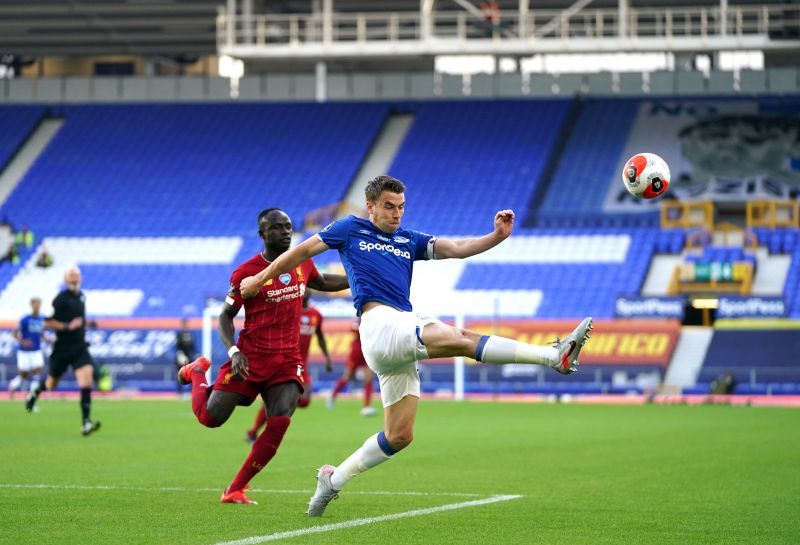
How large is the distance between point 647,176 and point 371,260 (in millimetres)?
2523

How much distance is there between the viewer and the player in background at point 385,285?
8.82m

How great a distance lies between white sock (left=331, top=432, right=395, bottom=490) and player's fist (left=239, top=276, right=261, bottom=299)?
4.23 feet

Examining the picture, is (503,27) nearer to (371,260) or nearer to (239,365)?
(239,365)

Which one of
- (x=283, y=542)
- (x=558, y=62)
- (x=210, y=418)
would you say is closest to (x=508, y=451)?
(x=210, y=418)

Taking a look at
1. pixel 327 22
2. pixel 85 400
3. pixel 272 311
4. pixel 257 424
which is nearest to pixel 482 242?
pixel 272 311

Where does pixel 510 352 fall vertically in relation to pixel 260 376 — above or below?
above

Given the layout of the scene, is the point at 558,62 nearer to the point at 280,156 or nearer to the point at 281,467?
the point at 280,156

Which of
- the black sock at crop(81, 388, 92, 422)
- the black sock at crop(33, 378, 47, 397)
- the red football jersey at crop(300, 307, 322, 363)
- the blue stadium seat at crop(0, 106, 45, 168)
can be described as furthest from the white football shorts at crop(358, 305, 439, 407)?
the blue stadium seat at crop(0, 106, 45, 168)

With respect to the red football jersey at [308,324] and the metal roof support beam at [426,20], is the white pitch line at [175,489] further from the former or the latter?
the metal roof support beam at [426,20]

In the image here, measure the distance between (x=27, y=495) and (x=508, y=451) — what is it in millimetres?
7166

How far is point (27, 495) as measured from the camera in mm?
10914

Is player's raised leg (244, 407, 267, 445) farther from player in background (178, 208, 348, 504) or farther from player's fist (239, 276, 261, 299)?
player's fist (239, 276, 261, 299)

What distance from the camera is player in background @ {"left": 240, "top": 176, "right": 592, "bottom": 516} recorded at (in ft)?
28.9

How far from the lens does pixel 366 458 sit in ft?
30.5
